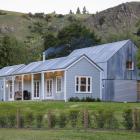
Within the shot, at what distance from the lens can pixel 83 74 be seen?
5525 cm

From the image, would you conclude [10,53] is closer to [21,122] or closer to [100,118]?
[21,122]

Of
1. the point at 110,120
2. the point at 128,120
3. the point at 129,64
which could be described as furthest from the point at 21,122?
the point at 129,64

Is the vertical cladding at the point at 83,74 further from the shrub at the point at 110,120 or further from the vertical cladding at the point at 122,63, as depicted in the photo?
the shrub at the point at 110,120

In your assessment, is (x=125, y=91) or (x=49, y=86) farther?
(x=125, y=91)

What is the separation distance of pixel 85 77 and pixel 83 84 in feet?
2.28

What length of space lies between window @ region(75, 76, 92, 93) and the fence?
2210cm

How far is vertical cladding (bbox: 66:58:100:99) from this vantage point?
179 ft

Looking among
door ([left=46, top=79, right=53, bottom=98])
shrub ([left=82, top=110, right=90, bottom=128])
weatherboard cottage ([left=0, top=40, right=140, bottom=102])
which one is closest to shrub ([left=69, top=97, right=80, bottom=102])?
weatherboard cottage ([left=0, top=40, right=140, bottom=102])

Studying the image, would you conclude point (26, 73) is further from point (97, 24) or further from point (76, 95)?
point (97, 24)

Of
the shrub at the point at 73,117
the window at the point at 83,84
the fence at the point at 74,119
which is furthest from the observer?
the window at the point at 83,84

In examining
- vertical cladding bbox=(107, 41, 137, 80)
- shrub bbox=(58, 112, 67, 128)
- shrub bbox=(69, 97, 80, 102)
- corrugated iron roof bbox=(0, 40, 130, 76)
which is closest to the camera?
shrub bbox=(58, 112, 67, 128)

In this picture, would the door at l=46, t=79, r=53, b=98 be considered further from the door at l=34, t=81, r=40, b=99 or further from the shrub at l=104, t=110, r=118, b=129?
the shrub at l=104, t=110, r=118, b=129

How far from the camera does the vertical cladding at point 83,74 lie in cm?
5447

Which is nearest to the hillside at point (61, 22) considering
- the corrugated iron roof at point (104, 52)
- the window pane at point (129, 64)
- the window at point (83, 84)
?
the corrugated iron roof at point (104, 52)
